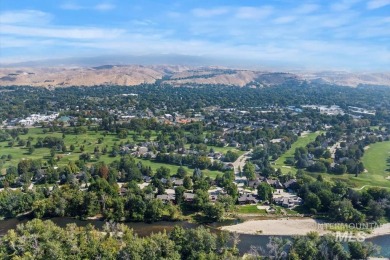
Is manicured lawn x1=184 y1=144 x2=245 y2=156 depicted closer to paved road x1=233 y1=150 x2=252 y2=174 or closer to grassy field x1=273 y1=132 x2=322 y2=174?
paved road x1=233 y1=150 x2=252 y2=174

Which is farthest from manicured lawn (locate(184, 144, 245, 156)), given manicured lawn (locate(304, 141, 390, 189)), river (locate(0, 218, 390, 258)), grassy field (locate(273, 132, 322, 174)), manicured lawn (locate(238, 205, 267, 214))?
river (locate(0, 218, 390, 258))

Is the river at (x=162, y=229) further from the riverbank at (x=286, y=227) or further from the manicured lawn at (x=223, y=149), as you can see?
the manicured lawn at (x=223, y=149)

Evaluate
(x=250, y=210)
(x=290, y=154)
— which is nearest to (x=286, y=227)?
(x=250, y=210)

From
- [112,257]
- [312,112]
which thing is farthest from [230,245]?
[312,112]

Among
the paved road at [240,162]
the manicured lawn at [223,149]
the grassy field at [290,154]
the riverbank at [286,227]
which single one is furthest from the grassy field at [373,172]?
the manicured lawn at [223,149]

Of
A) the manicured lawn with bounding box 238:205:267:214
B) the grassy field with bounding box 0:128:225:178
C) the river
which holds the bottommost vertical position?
the river

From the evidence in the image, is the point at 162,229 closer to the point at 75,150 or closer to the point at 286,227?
the point at 286,227
